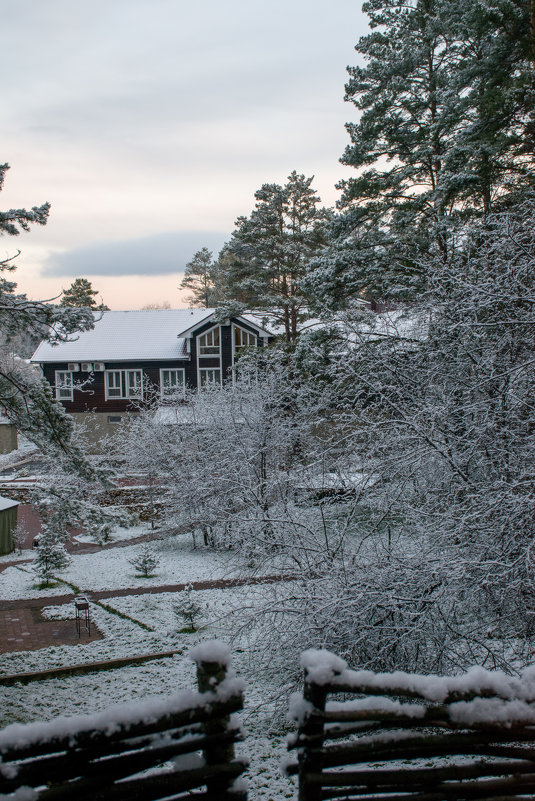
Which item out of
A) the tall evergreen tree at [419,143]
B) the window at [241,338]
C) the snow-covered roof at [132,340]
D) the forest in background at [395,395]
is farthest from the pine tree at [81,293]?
the tall evergreen tree at [419,143]

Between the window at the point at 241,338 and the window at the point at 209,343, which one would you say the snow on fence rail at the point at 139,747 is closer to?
the window at the point at 241,338

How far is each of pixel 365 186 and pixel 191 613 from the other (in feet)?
44.5

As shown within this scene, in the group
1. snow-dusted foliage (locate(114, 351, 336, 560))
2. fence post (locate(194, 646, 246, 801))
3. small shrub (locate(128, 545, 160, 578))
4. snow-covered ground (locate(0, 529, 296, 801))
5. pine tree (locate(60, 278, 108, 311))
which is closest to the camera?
fence post (locate(194, 646, 246, 801))

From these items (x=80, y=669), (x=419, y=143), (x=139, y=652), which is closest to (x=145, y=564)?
(x=139, y=652)

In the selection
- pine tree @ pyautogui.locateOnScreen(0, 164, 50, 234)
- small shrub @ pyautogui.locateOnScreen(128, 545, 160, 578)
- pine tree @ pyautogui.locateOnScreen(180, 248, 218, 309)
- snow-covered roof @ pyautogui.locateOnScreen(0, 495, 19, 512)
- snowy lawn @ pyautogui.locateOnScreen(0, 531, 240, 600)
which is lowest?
snowy lawn @ pyautogui.locateOnScreen(0, 531, 240, 600)

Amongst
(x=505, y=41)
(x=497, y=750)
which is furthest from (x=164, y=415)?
(x=497, y=750)

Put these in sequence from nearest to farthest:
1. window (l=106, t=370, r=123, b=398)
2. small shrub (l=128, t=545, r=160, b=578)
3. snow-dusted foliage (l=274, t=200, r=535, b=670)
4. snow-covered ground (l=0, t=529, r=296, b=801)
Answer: snow-dusted foliage (l=274, t=200, r=535, b=670) → snow-covered ground (l=0, t=529, r=296, b=801) → small shrub (l=128, t=545, r=160, b=578) → window (l=106, t=370, r=123, b=398)

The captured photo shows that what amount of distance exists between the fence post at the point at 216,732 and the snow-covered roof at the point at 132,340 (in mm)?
39327

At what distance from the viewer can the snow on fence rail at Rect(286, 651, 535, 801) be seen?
283 cm

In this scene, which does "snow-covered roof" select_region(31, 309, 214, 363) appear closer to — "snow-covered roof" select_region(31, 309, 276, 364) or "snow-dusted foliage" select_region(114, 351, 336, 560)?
"snow-covered roof" select_region(31, 309, 276, 364)

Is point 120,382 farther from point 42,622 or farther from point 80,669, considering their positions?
point 80,669

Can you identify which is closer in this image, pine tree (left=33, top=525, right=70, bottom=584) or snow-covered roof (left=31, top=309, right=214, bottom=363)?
pine tree (left=33, top=525, right=70, bottom=584)

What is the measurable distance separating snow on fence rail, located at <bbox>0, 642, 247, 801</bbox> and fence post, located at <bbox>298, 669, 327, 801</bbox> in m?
0.30

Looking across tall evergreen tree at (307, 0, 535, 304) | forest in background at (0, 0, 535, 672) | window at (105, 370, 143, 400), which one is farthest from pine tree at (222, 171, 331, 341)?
window at (105, 370, 143, 400)
